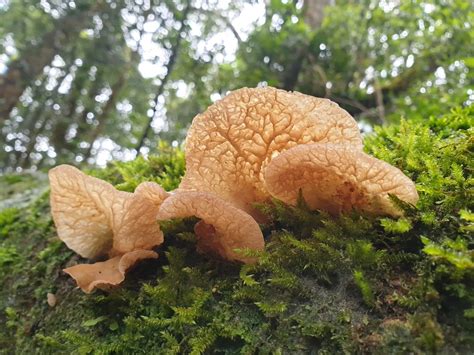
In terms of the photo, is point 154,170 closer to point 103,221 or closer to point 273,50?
point 103,221

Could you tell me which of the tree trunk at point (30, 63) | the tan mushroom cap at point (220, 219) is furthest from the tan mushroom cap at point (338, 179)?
the tree trunk at point (30, 63)

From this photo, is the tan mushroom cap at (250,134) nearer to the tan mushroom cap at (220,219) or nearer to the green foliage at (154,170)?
the tan mushroom cap at (220,219)

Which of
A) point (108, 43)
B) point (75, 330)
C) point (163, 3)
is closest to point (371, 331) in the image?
point (75, 330)

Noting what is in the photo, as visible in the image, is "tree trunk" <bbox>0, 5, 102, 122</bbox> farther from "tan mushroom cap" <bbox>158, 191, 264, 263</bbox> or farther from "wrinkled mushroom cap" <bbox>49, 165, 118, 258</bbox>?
"tan mushroom cap" <bbox>158, 191, 264, 263</bbox>

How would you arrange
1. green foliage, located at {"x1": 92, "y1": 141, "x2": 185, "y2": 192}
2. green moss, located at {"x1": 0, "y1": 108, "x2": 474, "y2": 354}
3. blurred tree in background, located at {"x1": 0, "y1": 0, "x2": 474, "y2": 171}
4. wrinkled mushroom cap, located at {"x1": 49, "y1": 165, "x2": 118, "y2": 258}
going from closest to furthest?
green moss, located at {"x1": 0, "y1": 108, "x2": 474, "y2": 354} → wrinkled mushroom cap, located at {"x1": 49, "y1": 165, "x2": 118, "y2": 258} → green foliage, located at {"x1": 92, "y1": 141, "x2": 185, "y2": 192} → blurred tree in background, located at {"x1": 0, "y1": 0, "x2": 474, "y2": 171}

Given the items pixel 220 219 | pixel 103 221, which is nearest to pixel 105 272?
pixel 103 221

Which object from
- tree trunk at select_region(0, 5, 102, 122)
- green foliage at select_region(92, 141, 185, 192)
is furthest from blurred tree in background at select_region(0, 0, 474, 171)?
green foliage at select_region(92, 141, 185, 192)

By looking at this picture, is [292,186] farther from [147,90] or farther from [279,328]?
[147,90]
